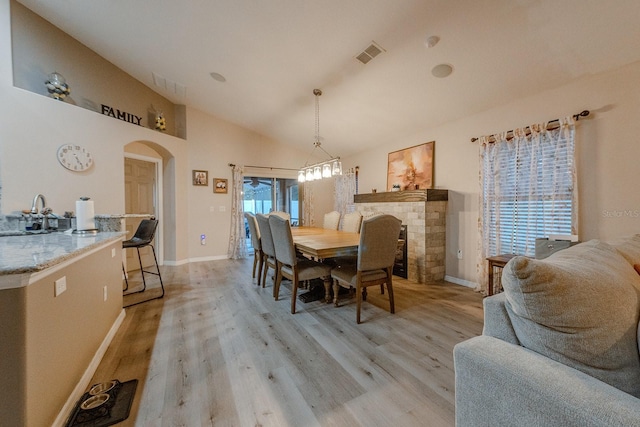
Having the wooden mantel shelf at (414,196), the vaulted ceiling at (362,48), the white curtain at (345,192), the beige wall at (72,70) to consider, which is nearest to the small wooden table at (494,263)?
the wooden mantel shelf at (414,196)

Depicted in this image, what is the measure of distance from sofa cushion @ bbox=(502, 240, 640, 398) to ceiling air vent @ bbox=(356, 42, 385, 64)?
2.64m

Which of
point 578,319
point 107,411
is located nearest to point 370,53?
point 578,319

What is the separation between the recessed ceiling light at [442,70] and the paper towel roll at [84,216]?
12.6 feet

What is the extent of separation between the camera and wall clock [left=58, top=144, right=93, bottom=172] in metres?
3.07

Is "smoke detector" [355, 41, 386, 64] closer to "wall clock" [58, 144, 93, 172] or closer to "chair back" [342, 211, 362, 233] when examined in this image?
"chair back" [342, 211, 362, 233]

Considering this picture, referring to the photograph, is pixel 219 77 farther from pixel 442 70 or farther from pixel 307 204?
pixel 307 204

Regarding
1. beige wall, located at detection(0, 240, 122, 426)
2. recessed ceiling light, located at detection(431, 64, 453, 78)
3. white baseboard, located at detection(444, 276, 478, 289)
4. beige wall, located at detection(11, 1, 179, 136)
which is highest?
beige wall, located at detection(11, 1, 179, 136)

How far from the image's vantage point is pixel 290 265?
9.09 ft

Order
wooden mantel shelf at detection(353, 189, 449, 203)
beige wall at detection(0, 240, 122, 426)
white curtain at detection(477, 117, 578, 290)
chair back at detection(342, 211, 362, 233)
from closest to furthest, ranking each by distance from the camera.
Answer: beige wall at detection(0, 240, 122, 426) < white curtain at detection(477, 117, 578, 290) < wooden mantel shelf at detection(353, 189, 449, 203) < chair back at detection(342, 211, 362, 233)

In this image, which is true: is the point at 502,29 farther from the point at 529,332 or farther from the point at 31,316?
the point at 31,316

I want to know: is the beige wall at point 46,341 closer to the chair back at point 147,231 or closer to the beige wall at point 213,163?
the chair back at point 147,231

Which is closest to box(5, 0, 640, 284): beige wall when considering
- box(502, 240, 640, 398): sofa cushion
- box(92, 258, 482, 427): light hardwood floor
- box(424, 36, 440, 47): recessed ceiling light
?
box(424, 36, 440, 47): recessed ceiling light

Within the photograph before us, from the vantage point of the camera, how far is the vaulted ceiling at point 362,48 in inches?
81.0

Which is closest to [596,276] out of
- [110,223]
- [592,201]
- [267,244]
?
[592,201]
